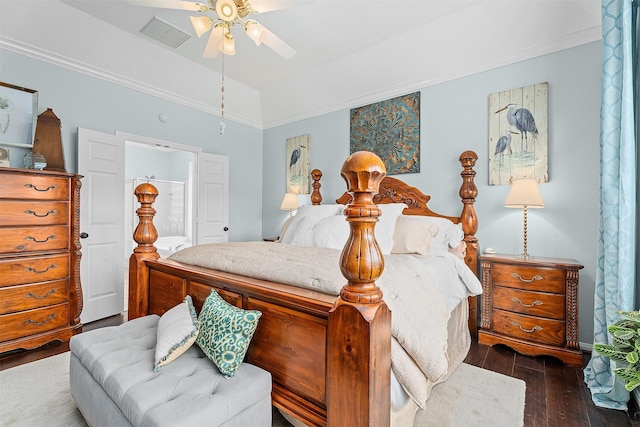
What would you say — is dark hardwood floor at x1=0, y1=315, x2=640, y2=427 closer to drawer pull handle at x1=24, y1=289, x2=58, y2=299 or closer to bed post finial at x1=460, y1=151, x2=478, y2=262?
drawer pull handle at x1=24, y1=289, x2=58, y2=299

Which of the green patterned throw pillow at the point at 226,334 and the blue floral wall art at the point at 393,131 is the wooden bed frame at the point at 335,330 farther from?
the blue floral wall art at the point at 393,131

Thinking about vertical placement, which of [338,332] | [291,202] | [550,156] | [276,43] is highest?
[276,43]

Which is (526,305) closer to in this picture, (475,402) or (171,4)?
(475,402)

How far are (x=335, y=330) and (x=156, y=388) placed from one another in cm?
76

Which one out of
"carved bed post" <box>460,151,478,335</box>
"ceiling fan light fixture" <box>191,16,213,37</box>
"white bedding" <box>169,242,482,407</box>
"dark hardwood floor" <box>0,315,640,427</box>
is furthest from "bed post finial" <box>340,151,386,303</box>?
"carved bed post" <box>460,151,478,335</box>

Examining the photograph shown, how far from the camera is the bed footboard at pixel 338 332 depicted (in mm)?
1040

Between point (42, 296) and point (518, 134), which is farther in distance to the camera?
point (518, 134)

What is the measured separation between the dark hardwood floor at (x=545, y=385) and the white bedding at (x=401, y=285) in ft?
2.20

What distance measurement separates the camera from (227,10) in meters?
2.12

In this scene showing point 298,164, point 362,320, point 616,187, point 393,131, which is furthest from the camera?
point 298,164

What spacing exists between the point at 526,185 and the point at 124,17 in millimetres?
4135

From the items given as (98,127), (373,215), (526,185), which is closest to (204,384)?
(373,215)

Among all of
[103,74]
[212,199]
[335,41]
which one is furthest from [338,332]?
[103,74]

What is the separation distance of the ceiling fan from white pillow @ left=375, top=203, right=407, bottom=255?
1.66 m
